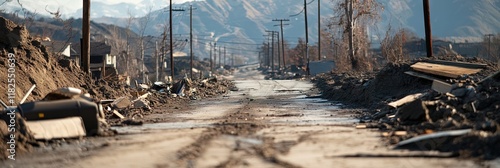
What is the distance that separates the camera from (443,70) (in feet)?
79.0

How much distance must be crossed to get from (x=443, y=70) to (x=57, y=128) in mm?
13945

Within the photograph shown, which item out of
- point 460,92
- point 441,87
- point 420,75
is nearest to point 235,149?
point 460,92

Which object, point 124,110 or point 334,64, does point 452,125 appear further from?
point 334,64

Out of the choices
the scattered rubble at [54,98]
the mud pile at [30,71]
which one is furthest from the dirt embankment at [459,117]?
the mud pile at [30,71]

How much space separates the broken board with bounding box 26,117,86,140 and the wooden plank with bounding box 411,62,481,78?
12272 millimetres

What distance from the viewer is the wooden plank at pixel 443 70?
22953 mm

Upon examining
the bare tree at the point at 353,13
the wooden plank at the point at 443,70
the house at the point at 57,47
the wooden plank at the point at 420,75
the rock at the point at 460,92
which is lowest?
the rock at the point at 460,92

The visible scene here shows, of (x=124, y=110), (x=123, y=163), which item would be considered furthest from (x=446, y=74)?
(x=123, y=163)

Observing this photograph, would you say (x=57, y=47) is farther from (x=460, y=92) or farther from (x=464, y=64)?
(x=460, y=92)

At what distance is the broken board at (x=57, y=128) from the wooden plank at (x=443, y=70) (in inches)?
483

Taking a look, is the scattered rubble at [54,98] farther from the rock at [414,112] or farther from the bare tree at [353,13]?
the bare tree at [353,13]

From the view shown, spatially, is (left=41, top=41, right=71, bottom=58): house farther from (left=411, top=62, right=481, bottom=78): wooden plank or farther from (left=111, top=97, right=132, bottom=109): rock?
(left=411, top=62, right=481, bottom=78): wooden plank

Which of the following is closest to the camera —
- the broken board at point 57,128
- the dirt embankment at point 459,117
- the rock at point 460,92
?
the dirt embankment at point 459,117

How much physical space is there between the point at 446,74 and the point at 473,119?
7.79 meters
